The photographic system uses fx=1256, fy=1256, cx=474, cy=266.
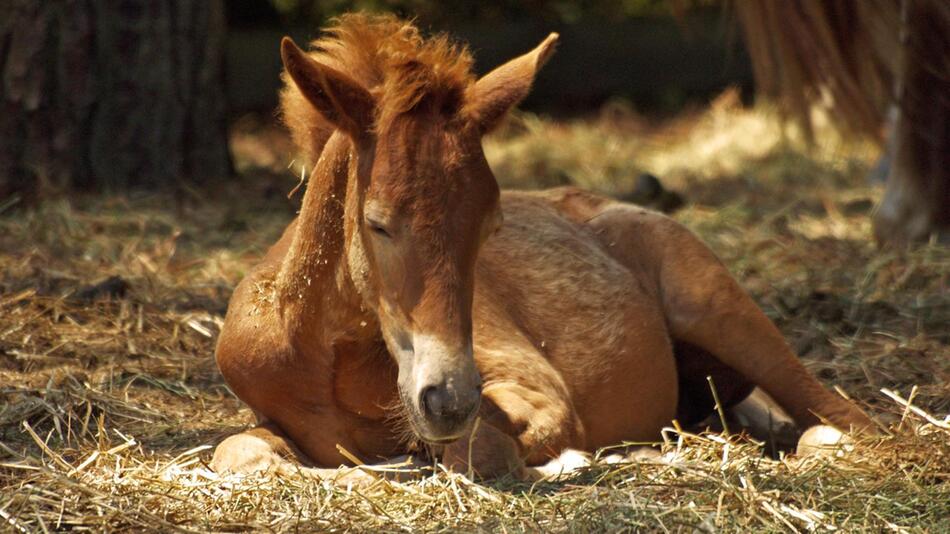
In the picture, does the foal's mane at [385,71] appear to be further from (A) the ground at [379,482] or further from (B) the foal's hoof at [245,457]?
Result: (B) the foal's hoof at [245,457]

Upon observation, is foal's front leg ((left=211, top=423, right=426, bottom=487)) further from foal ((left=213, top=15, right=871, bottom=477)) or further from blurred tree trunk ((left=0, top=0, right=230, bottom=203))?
blurred tree trunk ((left=0, top=0, right=230, bottom=203))

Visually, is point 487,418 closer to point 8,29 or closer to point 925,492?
point 925,492

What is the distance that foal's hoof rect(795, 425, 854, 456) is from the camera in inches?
140

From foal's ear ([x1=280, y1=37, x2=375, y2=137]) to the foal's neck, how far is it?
12 centimetres

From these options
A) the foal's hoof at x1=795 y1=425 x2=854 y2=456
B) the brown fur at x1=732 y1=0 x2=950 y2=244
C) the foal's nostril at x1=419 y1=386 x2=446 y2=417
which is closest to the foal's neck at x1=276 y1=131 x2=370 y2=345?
the foal's nostril at x1=419 y1=386 x2=446 y2=417

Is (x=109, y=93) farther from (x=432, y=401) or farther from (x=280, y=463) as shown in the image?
(x=432, y=401)

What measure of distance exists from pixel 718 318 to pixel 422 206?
65.7 inches

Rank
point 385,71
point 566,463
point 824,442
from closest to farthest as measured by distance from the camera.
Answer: point 385,71
point 566,463
point 824,442

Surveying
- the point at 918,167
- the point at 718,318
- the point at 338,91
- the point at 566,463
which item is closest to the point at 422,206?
the point at 338,91

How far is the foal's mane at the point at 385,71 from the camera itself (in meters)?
3.07

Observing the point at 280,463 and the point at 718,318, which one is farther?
Answer: the point at 718,318

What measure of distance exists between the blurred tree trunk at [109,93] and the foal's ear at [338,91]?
372 cm

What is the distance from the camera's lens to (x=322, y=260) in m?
3.35

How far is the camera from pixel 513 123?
10789 millimetres
